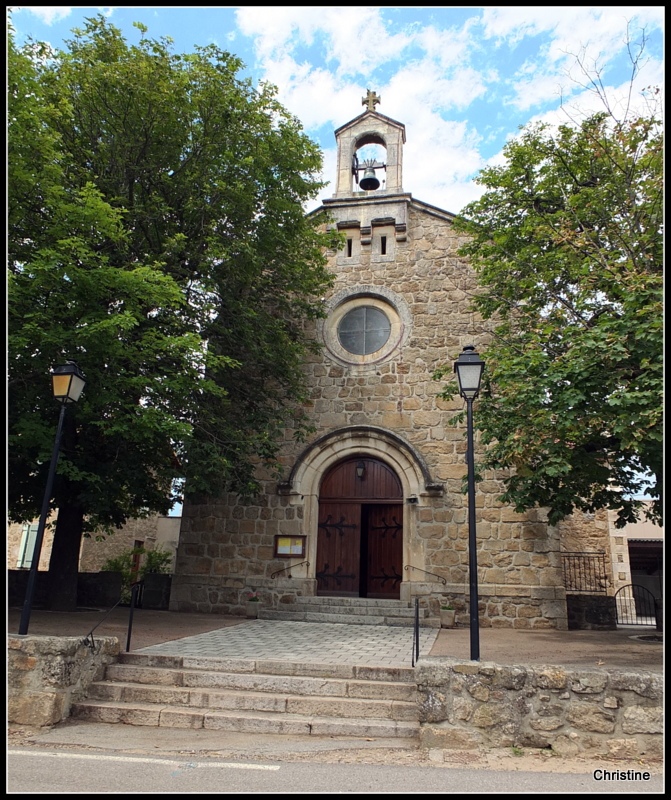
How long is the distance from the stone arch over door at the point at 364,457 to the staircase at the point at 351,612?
75cm

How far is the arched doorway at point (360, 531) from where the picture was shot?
1266 cm

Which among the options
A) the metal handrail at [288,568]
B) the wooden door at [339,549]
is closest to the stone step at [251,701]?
the metal handrail at [288,568]

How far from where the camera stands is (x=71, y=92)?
9477mm

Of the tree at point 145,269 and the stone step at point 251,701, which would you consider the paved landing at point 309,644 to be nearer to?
the stone step at point 251,701

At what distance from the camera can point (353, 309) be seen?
14141 mm

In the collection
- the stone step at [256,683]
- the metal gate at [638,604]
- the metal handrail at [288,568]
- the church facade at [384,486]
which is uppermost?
the church facade at [384,486]

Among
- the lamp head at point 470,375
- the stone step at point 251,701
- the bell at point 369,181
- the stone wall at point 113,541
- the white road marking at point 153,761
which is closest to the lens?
the white road marking at point 153,761

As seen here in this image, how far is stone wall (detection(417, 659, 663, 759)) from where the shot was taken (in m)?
5.13

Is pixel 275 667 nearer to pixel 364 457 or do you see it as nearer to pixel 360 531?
pixel 360 531

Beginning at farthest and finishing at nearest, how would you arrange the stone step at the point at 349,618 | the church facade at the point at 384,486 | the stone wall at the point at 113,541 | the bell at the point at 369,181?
the stone wall at the point at 113,541 → the bell at the point at 369,181 → the church facade at the point at 384,486 → the stone step at the point at 349,618

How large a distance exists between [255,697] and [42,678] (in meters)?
2.16

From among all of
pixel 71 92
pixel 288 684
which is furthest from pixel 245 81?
pixel 288 684

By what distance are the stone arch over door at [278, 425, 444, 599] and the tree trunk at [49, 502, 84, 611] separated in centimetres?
421

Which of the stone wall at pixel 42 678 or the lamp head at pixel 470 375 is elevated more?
the lamp head at pixel 470 375
